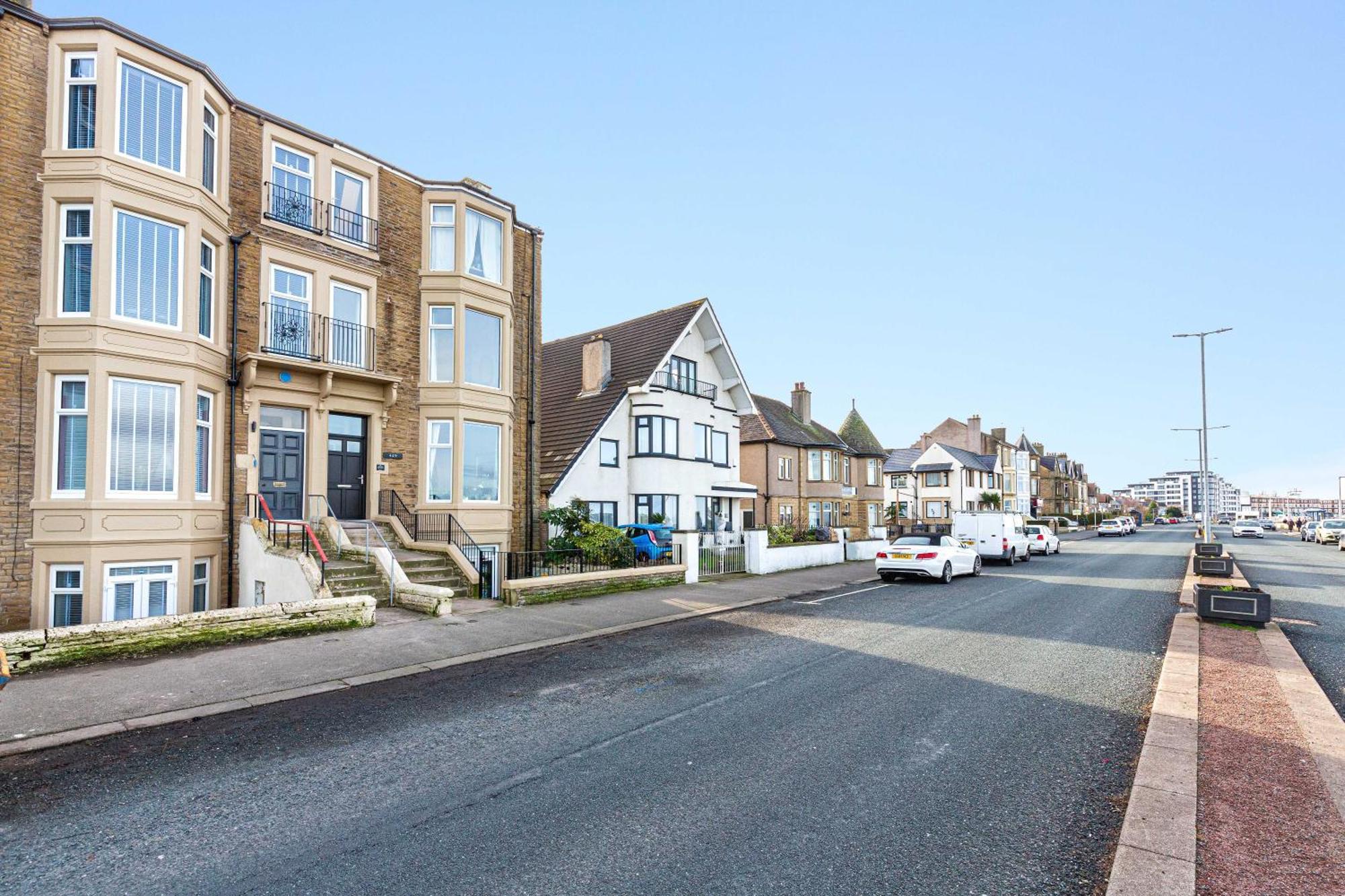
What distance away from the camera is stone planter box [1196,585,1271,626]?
1194 cm

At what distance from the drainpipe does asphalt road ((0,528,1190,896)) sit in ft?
26.1

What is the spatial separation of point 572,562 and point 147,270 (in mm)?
11065

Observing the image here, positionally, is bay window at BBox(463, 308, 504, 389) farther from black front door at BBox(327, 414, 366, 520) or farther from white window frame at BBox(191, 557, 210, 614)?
white window frame at BBox(191, 557, 210, 614)

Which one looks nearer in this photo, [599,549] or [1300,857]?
[1300,857]

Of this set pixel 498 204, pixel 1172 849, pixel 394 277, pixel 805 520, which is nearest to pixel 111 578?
pixel 394 277

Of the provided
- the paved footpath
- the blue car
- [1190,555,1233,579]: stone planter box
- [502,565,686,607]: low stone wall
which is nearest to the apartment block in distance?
[502,565,686,607]: low stone wall

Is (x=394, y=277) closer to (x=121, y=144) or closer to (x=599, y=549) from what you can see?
(x=121, y=144)

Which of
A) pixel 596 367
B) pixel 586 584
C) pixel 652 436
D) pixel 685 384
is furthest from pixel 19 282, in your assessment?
pixel 685 384

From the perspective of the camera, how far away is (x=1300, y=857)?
4105 millimetres

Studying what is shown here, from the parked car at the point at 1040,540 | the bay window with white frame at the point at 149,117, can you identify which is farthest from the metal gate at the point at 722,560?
the parked car at the point at 1040,540

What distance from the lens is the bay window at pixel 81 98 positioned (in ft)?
41.1

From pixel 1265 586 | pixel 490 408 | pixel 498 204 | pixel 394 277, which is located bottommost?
pixel 1265 586

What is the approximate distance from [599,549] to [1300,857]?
49.5ft

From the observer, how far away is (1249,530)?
2314 inches
